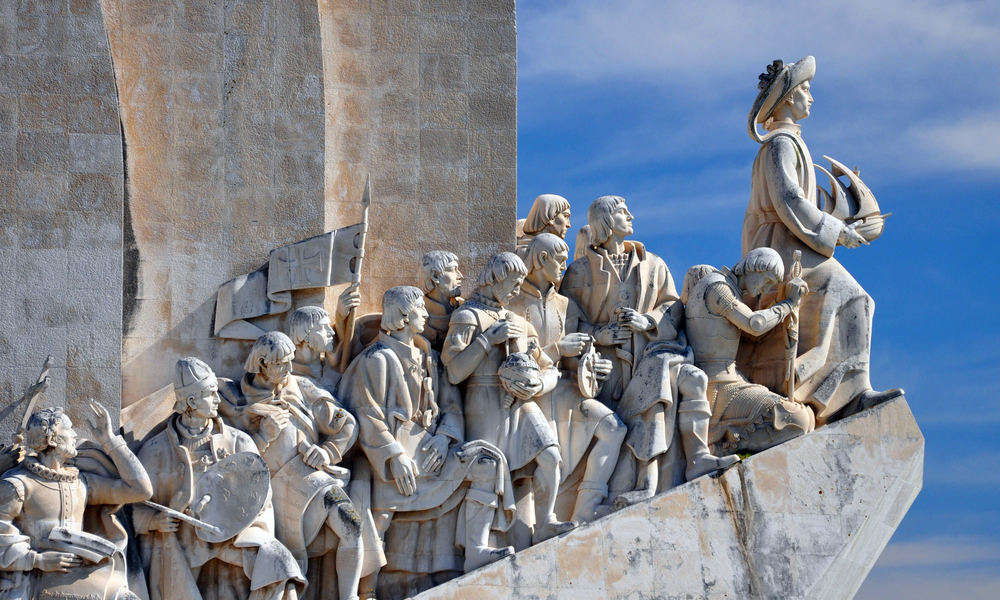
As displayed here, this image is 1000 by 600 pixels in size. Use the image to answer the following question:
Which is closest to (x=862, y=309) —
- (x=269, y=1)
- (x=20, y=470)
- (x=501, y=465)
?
(x=501, y=465)

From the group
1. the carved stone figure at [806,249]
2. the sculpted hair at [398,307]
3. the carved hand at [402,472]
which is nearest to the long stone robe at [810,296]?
the carved stone figure at [806,249]

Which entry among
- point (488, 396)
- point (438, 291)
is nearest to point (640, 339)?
point (488, 396)

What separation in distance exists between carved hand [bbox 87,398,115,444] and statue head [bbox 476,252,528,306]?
2650 millimetres

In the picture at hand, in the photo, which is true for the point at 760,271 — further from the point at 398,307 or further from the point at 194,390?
the point at 194,390

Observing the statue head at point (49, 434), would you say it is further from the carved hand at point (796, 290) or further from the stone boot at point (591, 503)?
the carved hand at point (796, 290)

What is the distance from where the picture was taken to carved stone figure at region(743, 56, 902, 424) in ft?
40.1

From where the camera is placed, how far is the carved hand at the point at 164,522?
10.8 m

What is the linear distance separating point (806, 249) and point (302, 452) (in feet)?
13.0

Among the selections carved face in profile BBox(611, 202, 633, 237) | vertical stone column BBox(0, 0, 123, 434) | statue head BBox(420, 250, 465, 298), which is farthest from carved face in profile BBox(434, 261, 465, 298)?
vertical stone column BBox(0, 0, 123, 434)

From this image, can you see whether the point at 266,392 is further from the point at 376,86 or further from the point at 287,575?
the point at 376,86

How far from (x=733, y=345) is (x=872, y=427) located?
108cm

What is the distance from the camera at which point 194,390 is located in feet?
35.9

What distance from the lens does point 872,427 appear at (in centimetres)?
1182

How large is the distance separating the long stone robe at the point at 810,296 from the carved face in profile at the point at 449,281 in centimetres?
209
